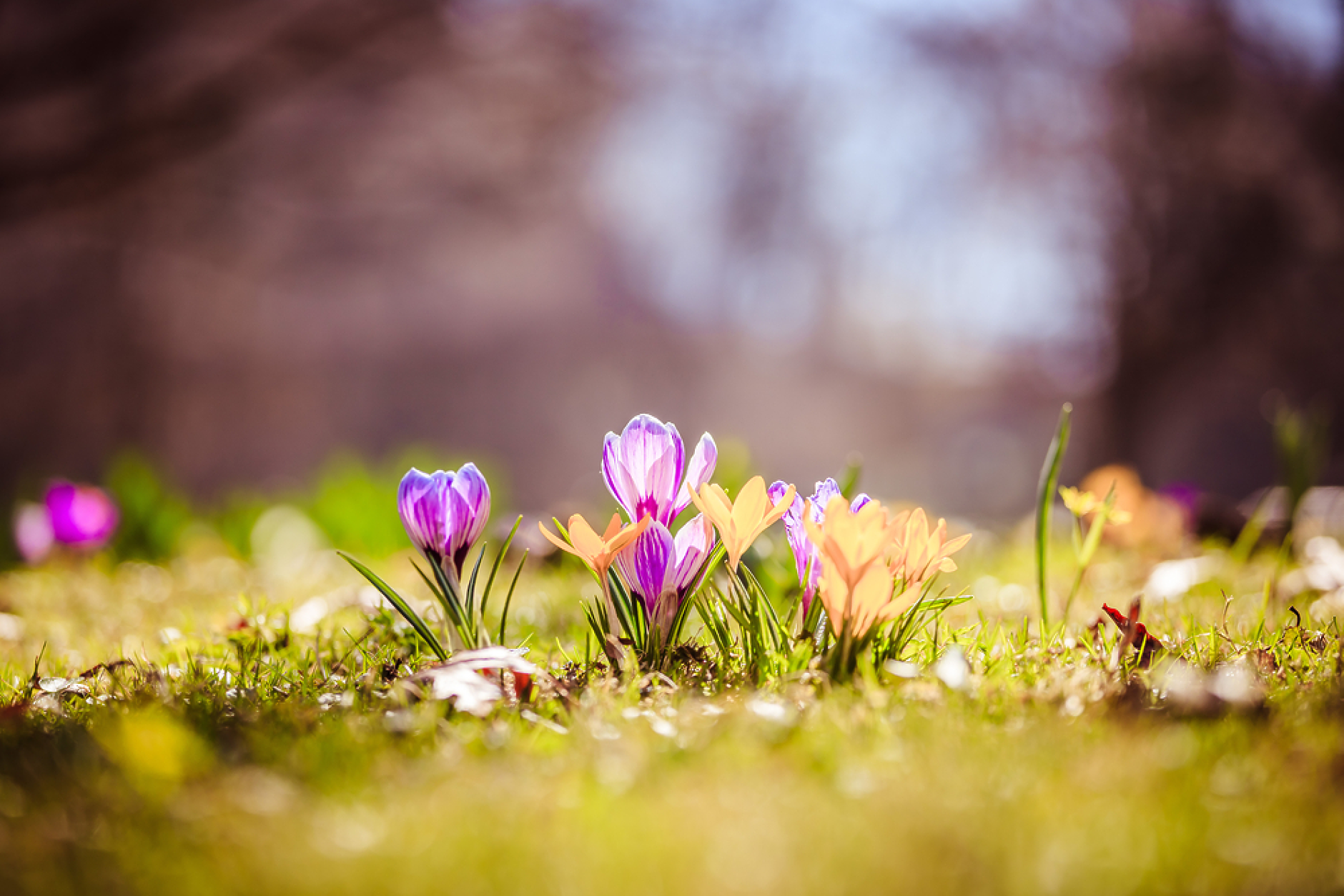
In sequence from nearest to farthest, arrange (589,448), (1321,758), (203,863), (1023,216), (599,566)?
(203,863) < (1321,758) < (599,566) < (1023,216) < (589,448)

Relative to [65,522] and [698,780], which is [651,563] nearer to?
[698,780]

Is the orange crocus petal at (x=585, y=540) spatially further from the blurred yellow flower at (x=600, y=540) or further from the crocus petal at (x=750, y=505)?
the crocus petal at (x=750, y=505)

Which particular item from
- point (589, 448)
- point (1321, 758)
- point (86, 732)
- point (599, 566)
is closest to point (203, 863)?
point (86, 732)

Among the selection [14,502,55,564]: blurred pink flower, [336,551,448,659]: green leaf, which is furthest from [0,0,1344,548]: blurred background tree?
[336,551,448,659]: green leaf

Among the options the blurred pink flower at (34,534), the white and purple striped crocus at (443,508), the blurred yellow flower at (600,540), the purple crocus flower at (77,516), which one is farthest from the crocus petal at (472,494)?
the blurred pink flower at (34,534)

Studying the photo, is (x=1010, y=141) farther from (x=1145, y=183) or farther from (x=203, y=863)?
(x=203, y=863)

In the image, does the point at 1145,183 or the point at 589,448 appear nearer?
the point at 1145,183

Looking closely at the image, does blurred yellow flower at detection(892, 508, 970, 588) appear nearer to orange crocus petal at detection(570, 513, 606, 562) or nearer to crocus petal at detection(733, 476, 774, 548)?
crocus petal at detection(733, 476, 774, 548)
